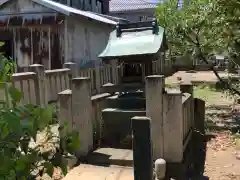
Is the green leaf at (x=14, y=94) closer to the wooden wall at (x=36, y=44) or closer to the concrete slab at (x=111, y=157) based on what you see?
the concrete slab at (x=111, y=157)

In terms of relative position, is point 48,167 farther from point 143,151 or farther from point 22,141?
point 143,151

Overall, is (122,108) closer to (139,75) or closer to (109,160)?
(139,75)

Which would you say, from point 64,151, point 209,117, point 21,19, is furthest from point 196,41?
point 64,151

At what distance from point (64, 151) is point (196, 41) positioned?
8985 millimetres

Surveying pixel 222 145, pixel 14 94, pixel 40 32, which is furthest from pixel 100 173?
pixel 40 32

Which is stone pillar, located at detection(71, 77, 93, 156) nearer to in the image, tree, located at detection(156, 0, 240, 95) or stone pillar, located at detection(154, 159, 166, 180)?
stone pillar, located at detection(154, 159, 166, 180)

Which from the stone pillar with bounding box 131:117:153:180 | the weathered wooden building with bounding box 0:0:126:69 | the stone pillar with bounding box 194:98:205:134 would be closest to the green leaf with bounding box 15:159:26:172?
the stone pillar with bounding box 131:117:153:180

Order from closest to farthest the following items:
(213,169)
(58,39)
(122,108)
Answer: (213,169), (122,108), (58,39)

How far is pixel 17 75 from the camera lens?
744 centimetres

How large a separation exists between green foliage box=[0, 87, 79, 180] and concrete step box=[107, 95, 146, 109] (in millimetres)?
4834

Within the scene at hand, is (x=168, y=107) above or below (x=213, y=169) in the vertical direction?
above

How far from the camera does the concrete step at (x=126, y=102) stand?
640 cm

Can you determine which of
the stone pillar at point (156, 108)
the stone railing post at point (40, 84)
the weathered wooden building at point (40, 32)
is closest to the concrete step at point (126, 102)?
the stone pillar at point (156, 108)

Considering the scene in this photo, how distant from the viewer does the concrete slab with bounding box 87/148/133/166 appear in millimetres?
5572
